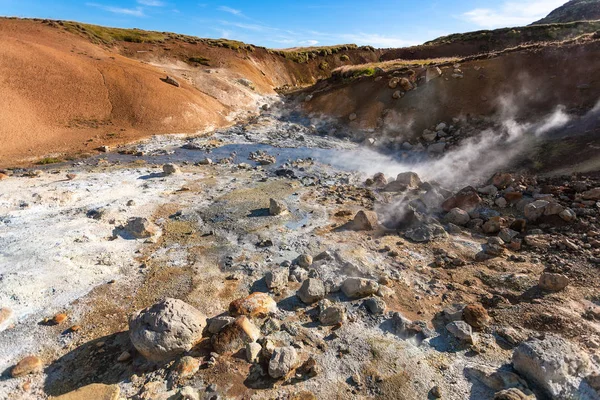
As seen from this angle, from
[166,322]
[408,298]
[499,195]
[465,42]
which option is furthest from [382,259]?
[465,42]

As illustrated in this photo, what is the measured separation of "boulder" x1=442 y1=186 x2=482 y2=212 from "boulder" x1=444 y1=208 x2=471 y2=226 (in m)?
0.51

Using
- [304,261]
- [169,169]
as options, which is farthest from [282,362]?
[169,169]

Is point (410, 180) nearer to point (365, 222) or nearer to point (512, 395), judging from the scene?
point (365, 222)

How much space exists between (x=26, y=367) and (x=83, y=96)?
70.9 ft

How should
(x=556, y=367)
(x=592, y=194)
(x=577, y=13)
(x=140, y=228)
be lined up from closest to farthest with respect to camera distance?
(x=556, y=367), (x=140, y=228), (x=592, y=194), (x=577, y=13)

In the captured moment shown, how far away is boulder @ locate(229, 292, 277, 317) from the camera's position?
22.0ft

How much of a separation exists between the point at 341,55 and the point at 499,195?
171ft

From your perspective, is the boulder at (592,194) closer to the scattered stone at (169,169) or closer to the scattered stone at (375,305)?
the scattered stone at (375,305)

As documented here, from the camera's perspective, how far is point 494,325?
6555mm

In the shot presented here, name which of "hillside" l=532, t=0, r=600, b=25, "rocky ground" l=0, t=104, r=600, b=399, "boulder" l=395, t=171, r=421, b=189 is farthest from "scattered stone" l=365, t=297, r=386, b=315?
"hillside" l=532, t=0, r=600, b=25

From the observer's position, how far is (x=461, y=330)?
6.13m

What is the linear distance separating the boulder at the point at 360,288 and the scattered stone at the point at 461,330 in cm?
163

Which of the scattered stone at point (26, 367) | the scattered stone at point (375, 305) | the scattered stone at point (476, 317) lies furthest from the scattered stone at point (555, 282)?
the scattered stone at point (26, 367)

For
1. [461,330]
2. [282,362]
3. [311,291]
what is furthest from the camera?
[311,291]
